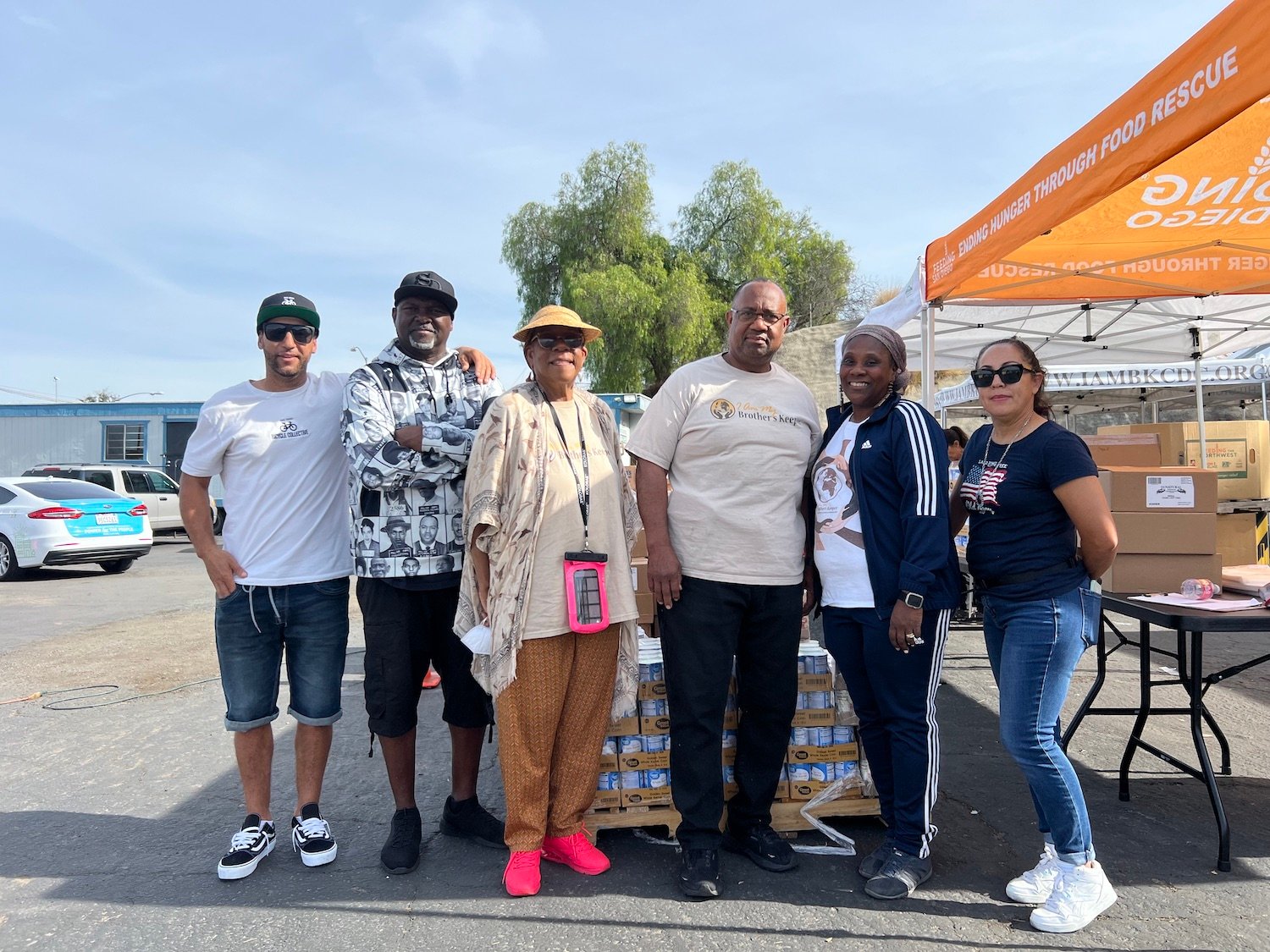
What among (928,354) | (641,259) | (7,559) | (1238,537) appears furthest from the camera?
(641,259)

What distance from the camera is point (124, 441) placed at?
24.5 meters

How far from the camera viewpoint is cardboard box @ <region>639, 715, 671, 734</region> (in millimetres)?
3385

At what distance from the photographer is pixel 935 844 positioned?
3.28m

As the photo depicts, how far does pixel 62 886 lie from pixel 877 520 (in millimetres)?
3170

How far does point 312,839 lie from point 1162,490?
3823 mm

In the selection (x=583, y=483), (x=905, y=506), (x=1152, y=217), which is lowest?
(x=905, y=506)

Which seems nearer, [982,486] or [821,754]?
[982,486]

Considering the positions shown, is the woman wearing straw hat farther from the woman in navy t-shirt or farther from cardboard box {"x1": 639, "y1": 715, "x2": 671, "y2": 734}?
the woman in navy t-shirt

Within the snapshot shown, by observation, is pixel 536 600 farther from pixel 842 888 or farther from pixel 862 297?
pixel 862 297

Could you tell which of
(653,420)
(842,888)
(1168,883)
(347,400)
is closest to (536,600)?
(653,420)

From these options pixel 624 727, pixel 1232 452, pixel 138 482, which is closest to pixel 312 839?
pixel 624 727

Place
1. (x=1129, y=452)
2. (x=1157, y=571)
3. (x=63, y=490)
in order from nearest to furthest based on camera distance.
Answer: (x=1157, y=571)
(x=1129, y=452)
(x=63, y=490)

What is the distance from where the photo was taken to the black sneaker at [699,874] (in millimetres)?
2846

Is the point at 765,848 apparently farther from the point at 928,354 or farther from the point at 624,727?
the point at 928,354
